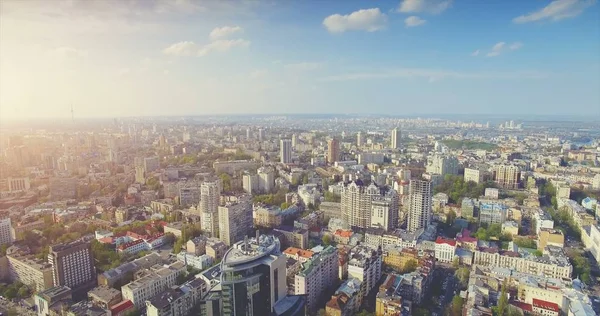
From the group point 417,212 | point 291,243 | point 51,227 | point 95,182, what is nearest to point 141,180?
point 95,182

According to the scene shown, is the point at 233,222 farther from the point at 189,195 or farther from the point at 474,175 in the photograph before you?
the point at 474,175

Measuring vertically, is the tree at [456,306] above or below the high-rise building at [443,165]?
below

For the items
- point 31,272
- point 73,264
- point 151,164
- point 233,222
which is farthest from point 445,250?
point 151,164

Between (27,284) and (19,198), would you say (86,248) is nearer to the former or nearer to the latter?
(27,284)

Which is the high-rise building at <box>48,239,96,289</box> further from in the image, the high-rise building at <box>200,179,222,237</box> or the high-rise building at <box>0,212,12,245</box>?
the high-rise building at <box>0,212,12,245</box>

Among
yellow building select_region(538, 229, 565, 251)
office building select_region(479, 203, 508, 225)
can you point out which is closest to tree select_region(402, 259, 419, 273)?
yellow building select_region(538, 229, 565, 251)

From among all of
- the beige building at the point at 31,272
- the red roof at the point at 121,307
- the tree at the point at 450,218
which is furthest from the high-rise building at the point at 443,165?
the beige building at the point at 31,272

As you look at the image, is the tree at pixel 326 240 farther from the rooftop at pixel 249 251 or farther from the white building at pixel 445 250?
the rooftop at pixel 249 251
